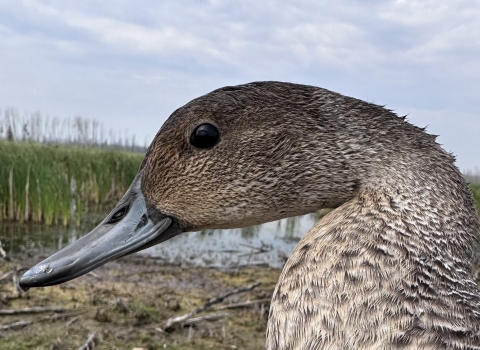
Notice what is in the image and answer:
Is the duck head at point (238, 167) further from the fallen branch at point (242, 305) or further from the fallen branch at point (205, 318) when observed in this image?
the fallen branch at point (242, 305)

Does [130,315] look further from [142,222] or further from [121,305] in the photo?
[142,222]

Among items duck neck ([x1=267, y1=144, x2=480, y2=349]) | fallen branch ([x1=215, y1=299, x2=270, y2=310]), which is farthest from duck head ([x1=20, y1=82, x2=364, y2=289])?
fallen branch ([x1=215, y1=299, x2=270, y2=310])

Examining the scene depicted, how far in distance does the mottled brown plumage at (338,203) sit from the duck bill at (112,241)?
0.06 m

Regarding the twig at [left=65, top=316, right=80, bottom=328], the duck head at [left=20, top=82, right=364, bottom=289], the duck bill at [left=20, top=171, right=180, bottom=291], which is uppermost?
the duck head at [left=20, top=82, right=364, bottom=289]

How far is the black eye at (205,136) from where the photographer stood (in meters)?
1.78

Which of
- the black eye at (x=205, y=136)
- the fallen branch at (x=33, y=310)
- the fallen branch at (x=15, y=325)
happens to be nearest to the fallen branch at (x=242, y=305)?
the fallen branch at (x=33, y=310)

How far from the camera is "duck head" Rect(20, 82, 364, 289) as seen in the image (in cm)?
174

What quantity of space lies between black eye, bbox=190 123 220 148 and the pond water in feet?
19.3

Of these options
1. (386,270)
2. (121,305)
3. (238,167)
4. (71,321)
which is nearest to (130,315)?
(121,305)

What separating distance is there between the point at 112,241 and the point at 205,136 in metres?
0.59

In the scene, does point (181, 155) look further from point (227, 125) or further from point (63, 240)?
point (63, 240)

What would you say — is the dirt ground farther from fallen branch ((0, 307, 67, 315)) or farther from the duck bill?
the duck bill

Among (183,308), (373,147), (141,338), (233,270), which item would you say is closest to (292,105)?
(373,147)

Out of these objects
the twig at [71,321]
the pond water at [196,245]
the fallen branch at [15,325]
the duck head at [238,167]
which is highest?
the duck head at [238,167]
